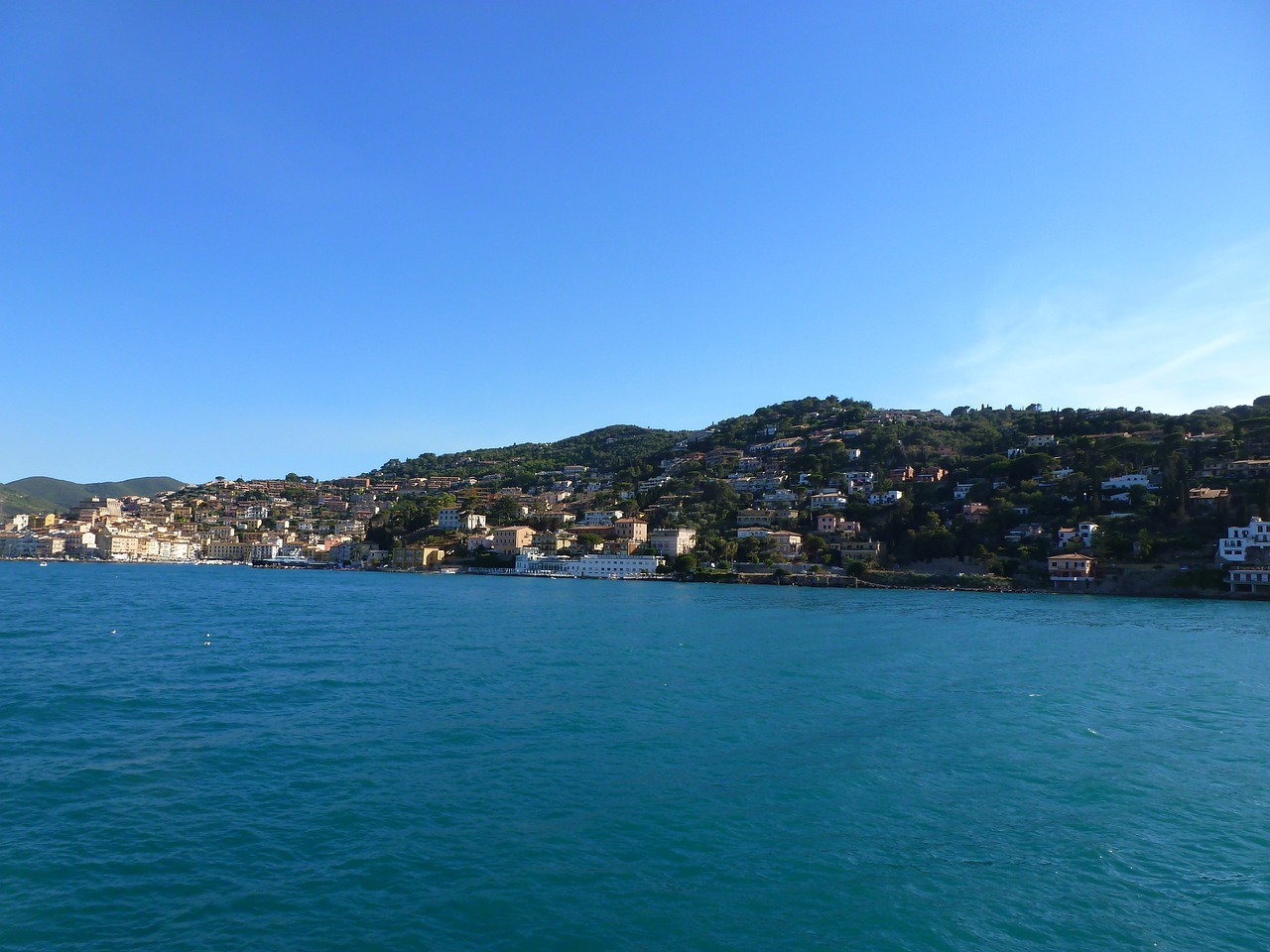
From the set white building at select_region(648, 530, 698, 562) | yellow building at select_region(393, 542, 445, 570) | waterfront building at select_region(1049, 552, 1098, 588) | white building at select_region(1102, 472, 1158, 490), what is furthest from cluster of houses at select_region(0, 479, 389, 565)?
white building at select_region(1102, 472, 1158, 490)

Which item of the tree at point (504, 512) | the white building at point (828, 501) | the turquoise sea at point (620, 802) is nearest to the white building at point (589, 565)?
the tree at point (504, 512)

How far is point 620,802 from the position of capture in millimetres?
9672

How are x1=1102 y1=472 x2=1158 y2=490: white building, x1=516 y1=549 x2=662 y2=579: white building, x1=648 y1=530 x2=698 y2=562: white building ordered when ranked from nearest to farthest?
x1=1102 y1=472 x2=1158 y2=490: white building
x1=516 y1=549 x2=662 y2=579: white building
x1=648 y1=530 x2=698 y2=562: white building

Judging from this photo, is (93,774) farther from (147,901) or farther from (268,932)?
(268,932)

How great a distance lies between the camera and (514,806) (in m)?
9.41

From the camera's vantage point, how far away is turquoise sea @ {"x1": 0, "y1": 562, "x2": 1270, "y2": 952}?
271 inches

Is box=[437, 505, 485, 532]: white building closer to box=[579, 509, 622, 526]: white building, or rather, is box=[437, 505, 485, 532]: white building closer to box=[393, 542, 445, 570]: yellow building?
box=[393, 542, 445, 570]: yellow building

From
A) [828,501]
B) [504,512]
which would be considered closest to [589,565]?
[504,512]

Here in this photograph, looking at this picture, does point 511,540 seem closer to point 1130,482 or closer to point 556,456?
point 1130,482

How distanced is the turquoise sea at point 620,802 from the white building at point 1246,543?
135 feet

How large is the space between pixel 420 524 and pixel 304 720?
90.3 meters

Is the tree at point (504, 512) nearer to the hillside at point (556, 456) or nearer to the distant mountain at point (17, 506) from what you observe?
the hillside at point (556, 456)

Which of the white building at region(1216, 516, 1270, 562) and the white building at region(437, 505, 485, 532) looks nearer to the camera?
the white building at region(1216, 516, 1270, 562)

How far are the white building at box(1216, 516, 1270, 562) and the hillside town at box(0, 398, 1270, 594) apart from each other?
0.10 m
